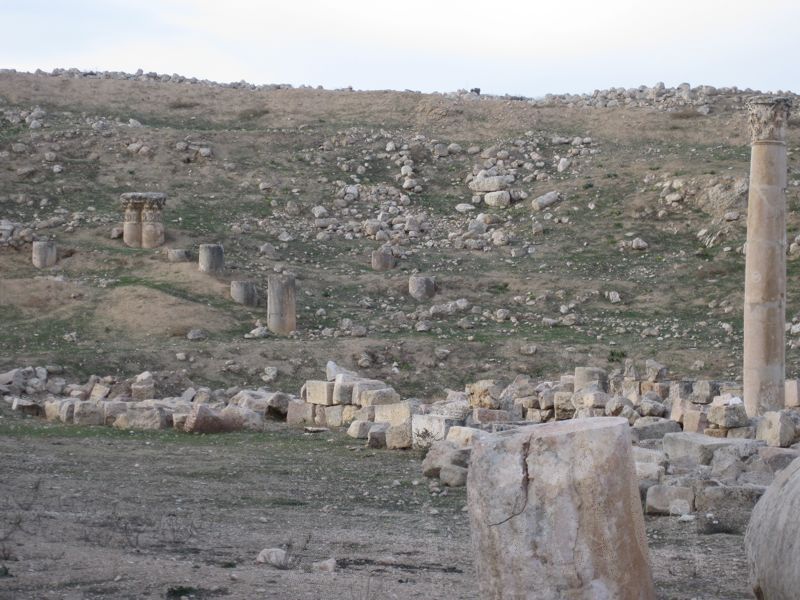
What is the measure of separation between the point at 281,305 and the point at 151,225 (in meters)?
5.20

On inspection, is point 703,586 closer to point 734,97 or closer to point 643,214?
point 643,214

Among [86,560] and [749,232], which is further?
[749,232]

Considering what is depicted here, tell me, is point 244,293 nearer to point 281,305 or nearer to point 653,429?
point 281,305

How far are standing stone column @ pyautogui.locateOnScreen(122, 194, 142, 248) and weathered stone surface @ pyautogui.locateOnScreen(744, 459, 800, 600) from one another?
24047 millimetres

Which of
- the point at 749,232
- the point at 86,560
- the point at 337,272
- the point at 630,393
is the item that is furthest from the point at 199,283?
Answer: the point at 86,560

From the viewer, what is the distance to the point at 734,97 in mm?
40938

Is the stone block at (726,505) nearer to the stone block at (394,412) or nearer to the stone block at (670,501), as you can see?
the stone block at (670,501)

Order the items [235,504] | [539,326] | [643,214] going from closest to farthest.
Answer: [235,504]
[539,326]
[643,214]

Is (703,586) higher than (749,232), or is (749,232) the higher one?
(749,232)

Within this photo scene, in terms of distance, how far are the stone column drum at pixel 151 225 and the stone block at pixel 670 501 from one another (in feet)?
64.5

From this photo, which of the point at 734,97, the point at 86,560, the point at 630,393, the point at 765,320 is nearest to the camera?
the point at 86,560

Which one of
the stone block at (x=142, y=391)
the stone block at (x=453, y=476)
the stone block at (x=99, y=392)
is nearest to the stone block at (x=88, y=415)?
the stone block at (x=99, y=392)

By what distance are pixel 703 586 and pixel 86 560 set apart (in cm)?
421

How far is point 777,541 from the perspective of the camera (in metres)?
6.79
